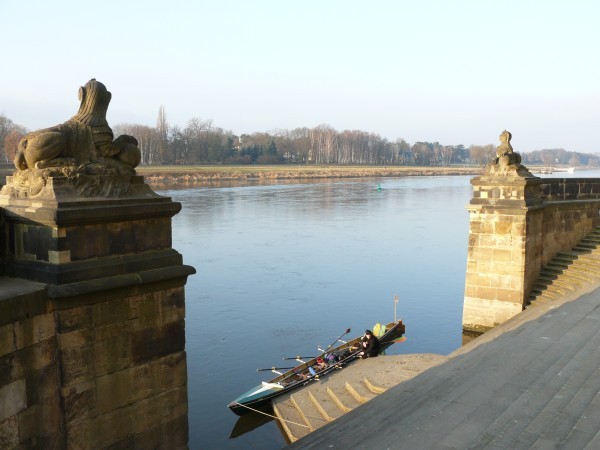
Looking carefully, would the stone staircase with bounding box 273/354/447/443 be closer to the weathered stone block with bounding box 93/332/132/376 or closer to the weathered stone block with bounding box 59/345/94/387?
the weathered stone block with bounding box 93/332/132/376

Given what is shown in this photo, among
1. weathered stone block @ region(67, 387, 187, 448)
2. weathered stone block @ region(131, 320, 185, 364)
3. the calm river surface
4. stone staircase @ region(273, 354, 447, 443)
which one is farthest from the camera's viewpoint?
the calm river surface

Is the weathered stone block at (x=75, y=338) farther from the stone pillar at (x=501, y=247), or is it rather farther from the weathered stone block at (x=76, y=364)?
the stone pillar at (x=501, y=247)

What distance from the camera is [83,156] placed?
4.02 m

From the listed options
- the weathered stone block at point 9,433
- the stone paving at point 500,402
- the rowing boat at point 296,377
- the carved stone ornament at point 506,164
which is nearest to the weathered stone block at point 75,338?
the weathered stone block at point 9,433

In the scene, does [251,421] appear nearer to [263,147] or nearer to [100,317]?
[100,317]

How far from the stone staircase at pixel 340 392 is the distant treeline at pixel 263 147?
45853 millimetres

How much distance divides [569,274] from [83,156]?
11.2 m

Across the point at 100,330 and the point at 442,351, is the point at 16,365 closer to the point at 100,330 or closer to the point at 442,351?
the point at 100,330

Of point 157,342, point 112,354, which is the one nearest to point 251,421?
point 157,342

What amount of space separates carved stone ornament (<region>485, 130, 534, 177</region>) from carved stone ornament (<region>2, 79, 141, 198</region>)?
943 centimetres

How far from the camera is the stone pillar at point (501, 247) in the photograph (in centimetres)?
1180

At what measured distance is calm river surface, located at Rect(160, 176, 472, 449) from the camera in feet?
40.8

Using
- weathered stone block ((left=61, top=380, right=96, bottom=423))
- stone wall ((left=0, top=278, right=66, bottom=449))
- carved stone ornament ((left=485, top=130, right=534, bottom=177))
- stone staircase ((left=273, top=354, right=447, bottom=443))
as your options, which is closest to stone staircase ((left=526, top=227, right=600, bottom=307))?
carved stone ornament ((left=485, top=130, right=534, bottom=177))

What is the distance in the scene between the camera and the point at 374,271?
70.7ft
